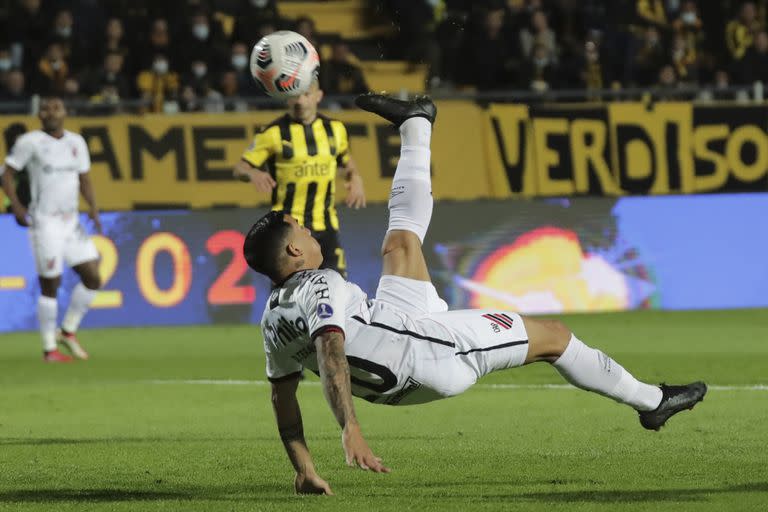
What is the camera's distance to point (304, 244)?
6035 millimetres

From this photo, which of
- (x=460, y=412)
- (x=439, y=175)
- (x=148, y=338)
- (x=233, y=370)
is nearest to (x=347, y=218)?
(x=439, y=175)

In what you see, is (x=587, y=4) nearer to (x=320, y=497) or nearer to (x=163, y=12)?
(x=163, y=12)

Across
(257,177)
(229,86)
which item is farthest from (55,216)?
(229,86)

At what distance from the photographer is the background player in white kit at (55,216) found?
13.4m

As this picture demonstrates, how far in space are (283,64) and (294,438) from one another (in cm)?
292

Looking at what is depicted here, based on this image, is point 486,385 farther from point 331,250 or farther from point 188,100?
point 188,100

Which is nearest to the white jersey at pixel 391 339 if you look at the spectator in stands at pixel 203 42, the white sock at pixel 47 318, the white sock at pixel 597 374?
the white sock at pixel 597 374

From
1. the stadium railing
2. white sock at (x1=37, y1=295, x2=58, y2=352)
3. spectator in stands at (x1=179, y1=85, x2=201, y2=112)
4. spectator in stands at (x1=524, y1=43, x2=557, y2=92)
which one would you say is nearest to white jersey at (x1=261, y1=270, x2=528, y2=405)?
white sock at (x1=37, y1=295, x2=58, y2=352)

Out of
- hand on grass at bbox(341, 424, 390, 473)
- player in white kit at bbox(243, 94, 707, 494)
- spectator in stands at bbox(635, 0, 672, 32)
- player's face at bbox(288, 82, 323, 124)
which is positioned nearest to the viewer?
hand on grass at bbox(341, 424, 390, 473)

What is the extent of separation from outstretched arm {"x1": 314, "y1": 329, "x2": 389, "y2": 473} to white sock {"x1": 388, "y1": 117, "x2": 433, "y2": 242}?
1.23 m

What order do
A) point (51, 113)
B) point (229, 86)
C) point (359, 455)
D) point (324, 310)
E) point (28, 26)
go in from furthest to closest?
point (28, 26) < point (229, 86) < point (51, 113) < point (324, 310) < point (359, 455)

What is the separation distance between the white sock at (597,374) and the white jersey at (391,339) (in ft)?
0.79

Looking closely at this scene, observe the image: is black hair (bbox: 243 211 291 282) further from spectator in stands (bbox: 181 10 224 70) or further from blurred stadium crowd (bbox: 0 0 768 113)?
spectator in stands (bbox: 181 10 224 70)

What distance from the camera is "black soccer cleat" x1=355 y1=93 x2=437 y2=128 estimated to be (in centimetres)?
→ 718
